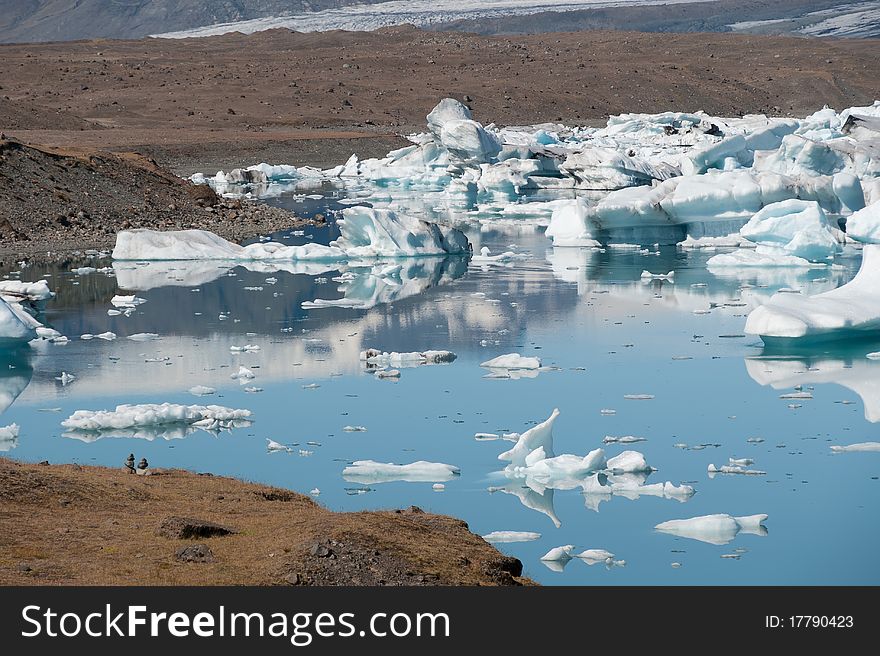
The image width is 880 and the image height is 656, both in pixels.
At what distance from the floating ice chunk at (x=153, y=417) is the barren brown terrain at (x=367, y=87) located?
83.9 feet

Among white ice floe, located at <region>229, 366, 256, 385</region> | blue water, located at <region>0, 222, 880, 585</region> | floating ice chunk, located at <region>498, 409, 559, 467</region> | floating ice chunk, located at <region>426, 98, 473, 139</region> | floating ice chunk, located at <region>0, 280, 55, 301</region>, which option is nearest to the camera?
blue water, located at <region>0, 222, 880, 585</region>

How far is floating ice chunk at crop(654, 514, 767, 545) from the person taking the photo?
7.36 m

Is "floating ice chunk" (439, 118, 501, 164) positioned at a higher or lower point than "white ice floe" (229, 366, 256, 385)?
higher

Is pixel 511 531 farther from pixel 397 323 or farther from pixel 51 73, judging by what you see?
pixel 51 73

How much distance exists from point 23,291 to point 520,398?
20.0ft

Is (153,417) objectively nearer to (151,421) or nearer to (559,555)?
(151,421)

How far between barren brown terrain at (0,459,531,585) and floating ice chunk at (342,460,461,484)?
92cm

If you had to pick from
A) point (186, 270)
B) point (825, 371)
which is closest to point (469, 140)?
point (186, 270)

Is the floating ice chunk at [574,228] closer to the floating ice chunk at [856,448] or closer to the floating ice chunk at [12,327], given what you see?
the floating ice chunk at [12,327]

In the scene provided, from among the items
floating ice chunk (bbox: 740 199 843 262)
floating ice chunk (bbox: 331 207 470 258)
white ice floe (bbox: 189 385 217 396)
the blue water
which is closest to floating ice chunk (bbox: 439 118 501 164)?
floating ice chunk (bbox: 331 207 470 258)

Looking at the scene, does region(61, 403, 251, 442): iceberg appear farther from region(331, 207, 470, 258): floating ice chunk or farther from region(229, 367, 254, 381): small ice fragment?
region(331, 207, 470, 258): floating ice chunk

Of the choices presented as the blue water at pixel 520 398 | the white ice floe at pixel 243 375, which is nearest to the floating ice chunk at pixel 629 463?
the blue water at pixel 520 398

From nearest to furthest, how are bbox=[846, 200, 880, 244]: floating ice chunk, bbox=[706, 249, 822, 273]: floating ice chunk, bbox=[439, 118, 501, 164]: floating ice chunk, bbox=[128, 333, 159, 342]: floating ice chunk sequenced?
bbox=[128, 333, 159, 342]: floating ice chunk < bbox=[846, 200, 880, 244]: floating ice chunk < bbox=[706, 249, 822, 273]: floating ice chunk < bbox=[439, 118, 501, 164]: floating ice chunk

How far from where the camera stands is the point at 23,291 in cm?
1378
